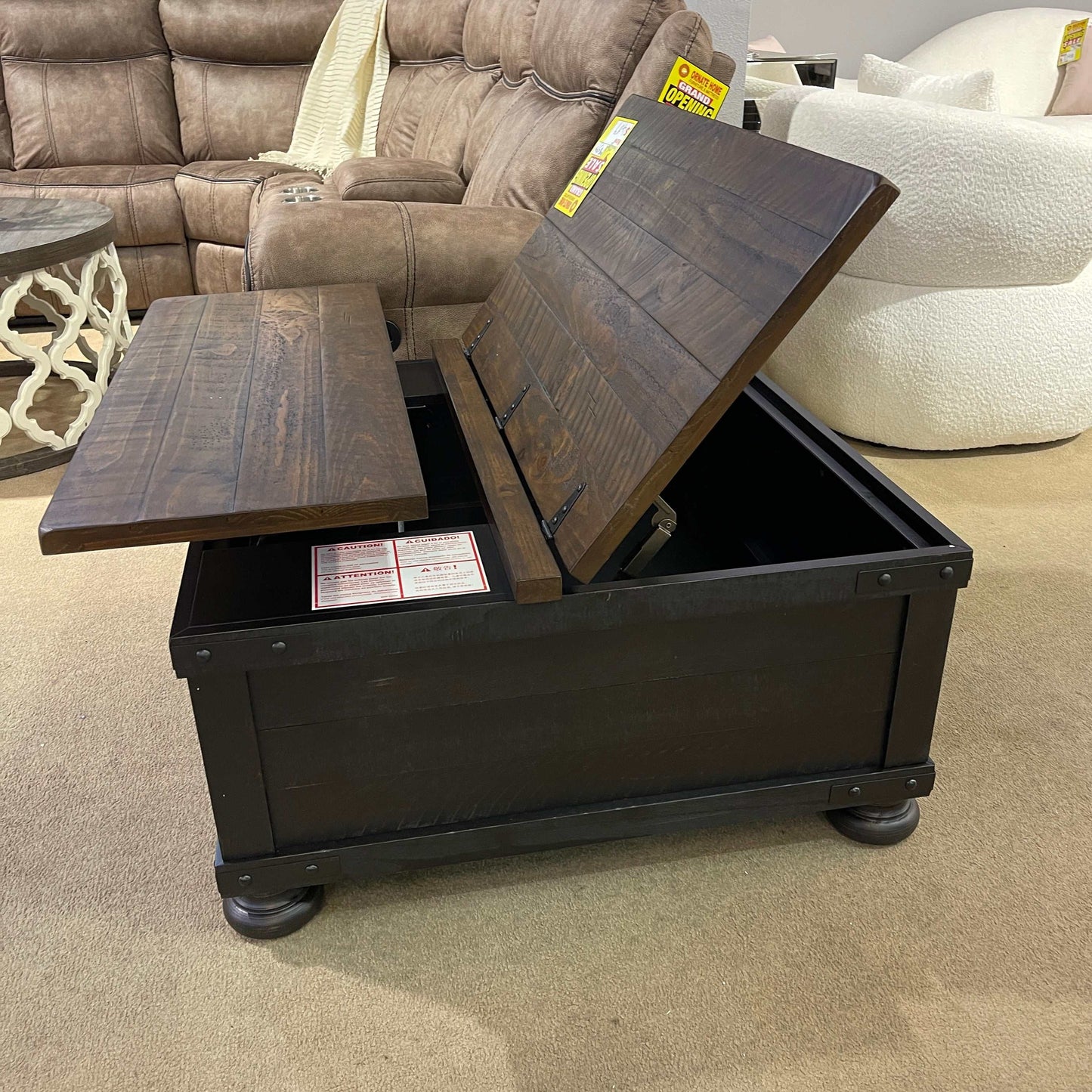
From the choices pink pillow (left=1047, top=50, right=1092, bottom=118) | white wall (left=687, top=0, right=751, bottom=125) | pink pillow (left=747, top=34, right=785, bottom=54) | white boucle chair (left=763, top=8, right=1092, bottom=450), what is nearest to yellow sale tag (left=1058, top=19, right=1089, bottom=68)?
pink pillow (left=1047, top=50, right=1092, bottom=118)

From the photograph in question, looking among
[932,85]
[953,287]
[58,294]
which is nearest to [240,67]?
[58,294]

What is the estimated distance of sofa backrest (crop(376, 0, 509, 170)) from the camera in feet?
9.30

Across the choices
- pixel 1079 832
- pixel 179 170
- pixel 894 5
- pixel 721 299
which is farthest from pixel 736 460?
pixel 894 5

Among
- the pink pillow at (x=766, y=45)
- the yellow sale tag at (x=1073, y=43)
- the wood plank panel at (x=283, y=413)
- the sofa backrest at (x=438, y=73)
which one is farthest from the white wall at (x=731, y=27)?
the yellow sale tag at (x=1073, y=43)

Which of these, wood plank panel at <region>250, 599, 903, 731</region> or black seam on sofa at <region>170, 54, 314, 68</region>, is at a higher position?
black seam on sofa at <region>170, 54, 314, 68</region>

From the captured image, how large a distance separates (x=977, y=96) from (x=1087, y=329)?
2.78 ft

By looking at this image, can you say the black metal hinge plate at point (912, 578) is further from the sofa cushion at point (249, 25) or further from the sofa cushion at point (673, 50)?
the sofa cushion at point (249, 25)

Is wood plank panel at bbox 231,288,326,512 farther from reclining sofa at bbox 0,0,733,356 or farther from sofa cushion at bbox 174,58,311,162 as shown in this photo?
sofa cushion at bbox 174,58,311,162

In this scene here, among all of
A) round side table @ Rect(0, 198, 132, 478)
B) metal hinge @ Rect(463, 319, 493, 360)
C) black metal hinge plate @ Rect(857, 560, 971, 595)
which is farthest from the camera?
round side table @ Rect(0, 198, 132, 478)

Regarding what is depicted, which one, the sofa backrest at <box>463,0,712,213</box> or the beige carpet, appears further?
the sofa backrest at <box>463,0,712,213</box>

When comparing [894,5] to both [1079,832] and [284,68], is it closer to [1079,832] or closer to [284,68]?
[284,68]

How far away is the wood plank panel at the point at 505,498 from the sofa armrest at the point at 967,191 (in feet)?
3.44

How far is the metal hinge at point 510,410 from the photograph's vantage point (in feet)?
4.52

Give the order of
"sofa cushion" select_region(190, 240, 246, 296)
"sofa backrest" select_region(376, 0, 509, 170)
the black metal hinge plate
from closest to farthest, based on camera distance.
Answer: the black metal hinge plate, "sofa backrest" select_region(376, 0, 509, 170), "sofa cushion" select_region(190, 240, 246, 296)
